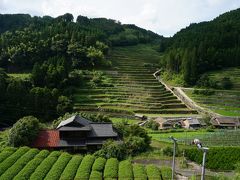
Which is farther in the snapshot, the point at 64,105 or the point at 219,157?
the point at 64,105

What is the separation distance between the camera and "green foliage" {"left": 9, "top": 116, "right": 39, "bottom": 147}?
39.8m

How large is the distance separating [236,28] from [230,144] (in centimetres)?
6458

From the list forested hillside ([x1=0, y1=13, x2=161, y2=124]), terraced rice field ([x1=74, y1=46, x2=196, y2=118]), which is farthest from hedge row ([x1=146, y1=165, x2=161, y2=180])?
forested hillside ([x1=0, y1=13, x2=161, y2=124])

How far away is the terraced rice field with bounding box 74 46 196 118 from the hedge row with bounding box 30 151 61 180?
32064 millimetres

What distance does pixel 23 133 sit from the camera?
133 ft

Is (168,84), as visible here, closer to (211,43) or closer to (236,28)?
(211,43)

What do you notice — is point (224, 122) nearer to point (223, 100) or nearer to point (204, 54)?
point (223, 100)

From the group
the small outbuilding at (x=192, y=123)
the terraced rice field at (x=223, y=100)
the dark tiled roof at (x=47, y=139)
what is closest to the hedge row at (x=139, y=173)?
the dark tiled roof at (x=47, y=139)

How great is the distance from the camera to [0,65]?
294ft

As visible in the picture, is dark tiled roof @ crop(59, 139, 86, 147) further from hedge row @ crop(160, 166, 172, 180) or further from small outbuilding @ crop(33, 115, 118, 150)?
hedge row @ crop(160, 166, 172, 180)

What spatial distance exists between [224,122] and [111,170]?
3514 centimetres

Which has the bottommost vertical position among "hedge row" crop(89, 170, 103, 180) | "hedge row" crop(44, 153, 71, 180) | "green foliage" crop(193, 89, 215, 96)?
"hedge row" crop(89, 170, 103, 180)

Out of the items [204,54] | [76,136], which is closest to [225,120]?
[76,136]

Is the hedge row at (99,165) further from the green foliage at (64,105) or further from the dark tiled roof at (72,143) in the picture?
the green foliage at (64,105)
